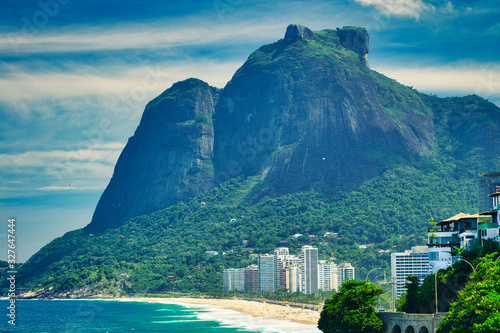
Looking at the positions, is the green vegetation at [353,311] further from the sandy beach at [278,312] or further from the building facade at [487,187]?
the sandy beach at [278,312]

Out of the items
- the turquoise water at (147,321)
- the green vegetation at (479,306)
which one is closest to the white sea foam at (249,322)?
the turquoise water at (147,321)

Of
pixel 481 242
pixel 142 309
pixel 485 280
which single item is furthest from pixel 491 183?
pixel 142 309

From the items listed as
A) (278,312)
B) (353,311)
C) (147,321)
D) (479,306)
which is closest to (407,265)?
(278,312)

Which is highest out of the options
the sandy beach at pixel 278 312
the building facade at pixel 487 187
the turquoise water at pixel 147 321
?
the building facade at pixel 487 187

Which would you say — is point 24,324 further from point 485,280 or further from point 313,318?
point 485,280

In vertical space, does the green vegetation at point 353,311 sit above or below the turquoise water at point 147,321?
above
